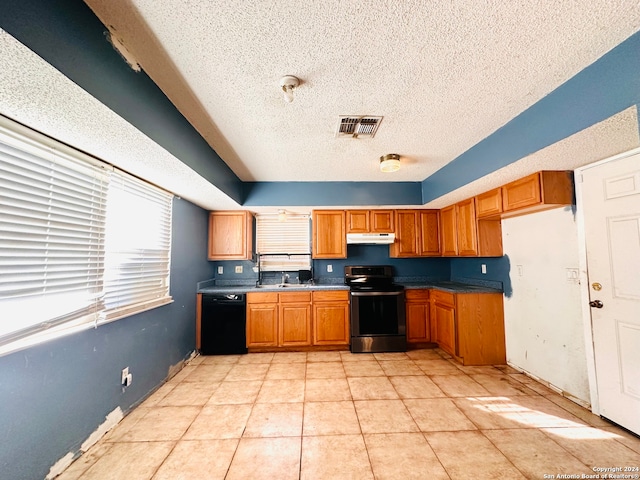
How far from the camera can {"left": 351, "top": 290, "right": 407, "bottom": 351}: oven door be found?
12.0ft

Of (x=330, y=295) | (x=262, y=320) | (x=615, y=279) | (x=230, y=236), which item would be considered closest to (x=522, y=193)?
(x=615, y=279)

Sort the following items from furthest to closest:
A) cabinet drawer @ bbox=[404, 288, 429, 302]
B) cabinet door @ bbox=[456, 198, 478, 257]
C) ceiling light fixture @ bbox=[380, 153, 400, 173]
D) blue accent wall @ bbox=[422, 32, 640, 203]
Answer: cabinet drawer @ bbox=[404, 288, 429, 302] → cabinet door @ bbox=[456, 198, 478, 257] → ceiling light fixture @ bbox=[380, 153, 400, 173] → blue accent wall @ bbox=[422, 32, 640, 203]

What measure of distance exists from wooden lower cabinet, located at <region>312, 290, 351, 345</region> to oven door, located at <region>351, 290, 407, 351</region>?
13 centimetres

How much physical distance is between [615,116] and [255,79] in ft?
6.60

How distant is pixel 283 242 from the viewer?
171 inches

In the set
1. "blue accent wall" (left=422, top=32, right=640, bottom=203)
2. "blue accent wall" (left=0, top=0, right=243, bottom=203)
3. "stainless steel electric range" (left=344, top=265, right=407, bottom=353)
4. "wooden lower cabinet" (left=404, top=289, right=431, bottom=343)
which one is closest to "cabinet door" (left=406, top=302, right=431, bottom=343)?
"wooden lower cabinet" (left=404, top=289, right=431, bottom=343)

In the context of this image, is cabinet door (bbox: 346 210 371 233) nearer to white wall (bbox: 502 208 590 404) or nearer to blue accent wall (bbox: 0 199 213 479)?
white wall (bbox: 502 208 590 404)

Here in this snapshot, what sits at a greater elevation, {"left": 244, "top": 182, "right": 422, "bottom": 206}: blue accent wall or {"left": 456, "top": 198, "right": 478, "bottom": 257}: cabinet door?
{"left": 244, "top": 182, "right": 422, "bottom": 206}: blue accent wall

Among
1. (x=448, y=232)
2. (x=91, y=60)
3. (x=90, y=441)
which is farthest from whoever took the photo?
(x=448, y=232)

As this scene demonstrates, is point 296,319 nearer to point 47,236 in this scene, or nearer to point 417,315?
point 417,315

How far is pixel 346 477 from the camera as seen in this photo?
1.55m

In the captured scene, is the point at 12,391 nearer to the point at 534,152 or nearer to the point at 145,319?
the point at 145,319

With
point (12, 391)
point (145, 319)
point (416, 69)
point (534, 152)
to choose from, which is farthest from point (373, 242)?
point (12, 391)

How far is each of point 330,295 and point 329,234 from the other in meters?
0.94
